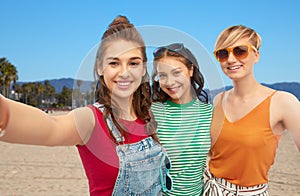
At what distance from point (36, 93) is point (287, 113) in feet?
374

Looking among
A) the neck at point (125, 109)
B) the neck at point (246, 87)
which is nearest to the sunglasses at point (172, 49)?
the neck at point (125, 109)

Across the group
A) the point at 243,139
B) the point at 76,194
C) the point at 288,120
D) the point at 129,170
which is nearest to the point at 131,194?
the point at 129,170

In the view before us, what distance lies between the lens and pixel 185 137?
2.03 metres

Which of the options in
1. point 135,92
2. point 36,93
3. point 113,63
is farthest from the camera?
point 36,93

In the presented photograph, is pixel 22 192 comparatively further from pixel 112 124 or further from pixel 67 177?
pixel 112 124

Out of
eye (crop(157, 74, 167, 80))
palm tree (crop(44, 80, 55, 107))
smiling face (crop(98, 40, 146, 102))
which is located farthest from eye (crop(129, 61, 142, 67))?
palm tree (crop(44, 80, 55, 107))

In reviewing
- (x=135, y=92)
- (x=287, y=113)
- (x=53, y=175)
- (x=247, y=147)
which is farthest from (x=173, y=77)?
(x=53, y=175)

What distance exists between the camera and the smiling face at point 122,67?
1.48 metres

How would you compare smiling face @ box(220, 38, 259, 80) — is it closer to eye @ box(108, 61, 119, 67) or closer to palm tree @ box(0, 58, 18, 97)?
eye @ box(108, 61, 119, 67)

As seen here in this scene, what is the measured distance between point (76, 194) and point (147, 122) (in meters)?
6.60

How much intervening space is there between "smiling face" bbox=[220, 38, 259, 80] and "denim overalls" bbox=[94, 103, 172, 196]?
821 millimetres

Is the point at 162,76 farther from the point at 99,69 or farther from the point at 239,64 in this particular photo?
the point at 239,64

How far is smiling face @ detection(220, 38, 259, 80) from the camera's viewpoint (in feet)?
7.59

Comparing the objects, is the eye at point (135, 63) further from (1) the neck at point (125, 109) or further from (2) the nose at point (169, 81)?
(2) the nose at point (169, 81)
